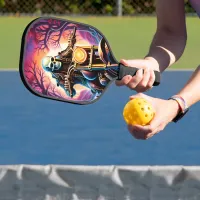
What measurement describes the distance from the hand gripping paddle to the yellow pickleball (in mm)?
124

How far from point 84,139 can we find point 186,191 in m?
1.69

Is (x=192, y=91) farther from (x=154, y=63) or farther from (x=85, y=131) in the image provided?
(x=85, y=131)

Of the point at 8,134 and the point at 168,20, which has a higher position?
the point at 168,20

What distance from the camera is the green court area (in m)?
7.39

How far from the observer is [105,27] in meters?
9.52

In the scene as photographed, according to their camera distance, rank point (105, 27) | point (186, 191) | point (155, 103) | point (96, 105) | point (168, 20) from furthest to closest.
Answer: point (105, 27) < point (96, 105) < point (186, 191) < point (168, 20) < point (155, 103)

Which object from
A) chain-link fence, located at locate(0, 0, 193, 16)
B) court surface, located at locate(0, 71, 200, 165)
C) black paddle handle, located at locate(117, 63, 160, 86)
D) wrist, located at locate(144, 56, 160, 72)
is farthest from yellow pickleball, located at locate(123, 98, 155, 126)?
chain-link fence, located at locate(0, 0, 193, 16)

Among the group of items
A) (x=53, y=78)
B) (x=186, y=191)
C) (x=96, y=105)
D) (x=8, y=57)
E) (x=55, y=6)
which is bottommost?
(x=55, y=6)

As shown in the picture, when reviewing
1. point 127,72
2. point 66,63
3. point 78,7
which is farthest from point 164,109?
point 78,7

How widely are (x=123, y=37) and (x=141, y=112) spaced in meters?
7.10

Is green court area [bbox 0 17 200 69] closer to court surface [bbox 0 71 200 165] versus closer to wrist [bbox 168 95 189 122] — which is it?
court surface [bbox 0 71 200 165]

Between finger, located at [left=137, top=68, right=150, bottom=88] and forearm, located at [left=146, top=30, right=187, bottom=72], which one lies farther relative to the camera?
forearm, located at [left=146, top=30, right=187, bottom=72]

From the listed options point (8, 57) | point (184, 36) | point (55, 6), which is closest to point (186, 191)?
point (184, 36)

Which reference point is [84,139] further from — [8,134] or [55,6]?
[55,6]
